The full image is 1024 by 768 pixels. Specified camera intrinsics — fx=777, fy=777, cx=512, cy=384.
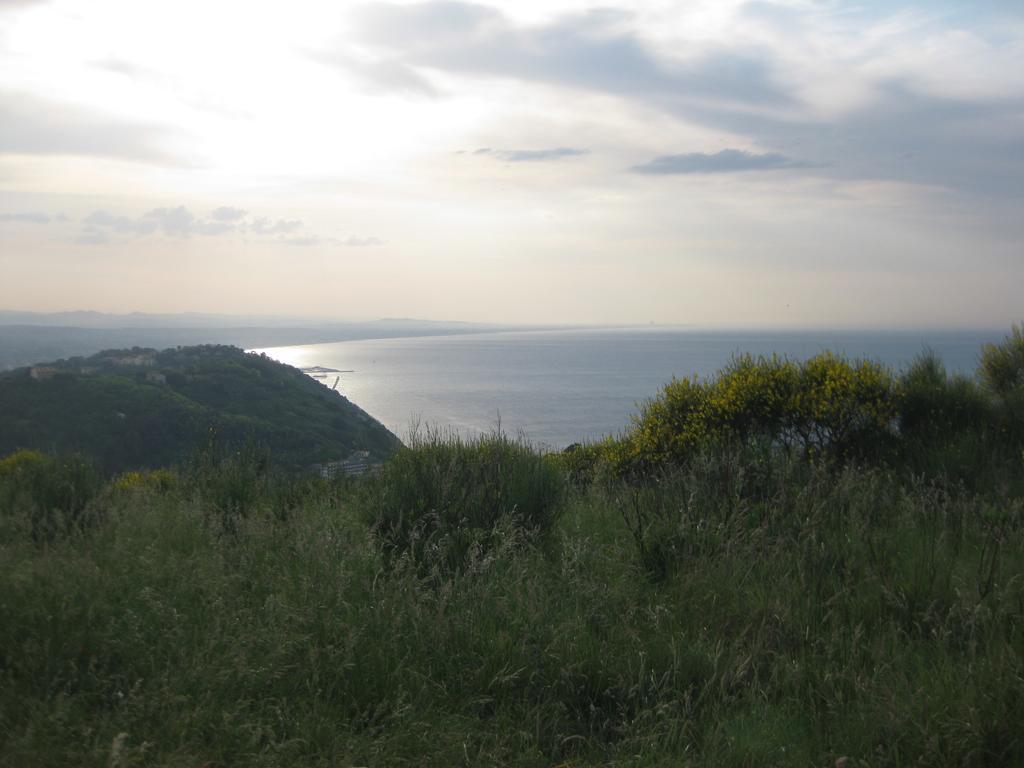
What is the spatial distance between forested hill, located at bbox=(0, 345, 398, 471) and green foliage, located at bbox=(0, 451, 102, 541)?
715cm

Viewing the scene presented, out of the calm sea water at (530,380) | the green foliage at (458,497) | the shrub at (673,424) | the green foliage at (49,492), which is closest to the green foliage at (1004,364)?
the calm sea water at (530,380)

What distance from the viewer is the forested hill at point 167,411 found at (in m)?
18.3

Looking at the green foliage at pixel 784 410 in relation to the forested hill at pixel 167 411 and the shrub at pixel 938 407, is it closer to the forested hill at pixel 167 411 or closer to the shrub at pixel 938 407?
the shrub at pixel 938 407

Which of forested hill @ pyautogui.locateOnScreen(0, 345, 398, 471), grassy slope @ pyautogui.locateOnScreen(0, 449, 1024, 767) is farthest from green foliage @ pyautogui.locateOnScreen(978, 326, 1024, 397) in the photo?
forested hill @ pyautogui.locateOnScreen(0, 345, 398, 471)

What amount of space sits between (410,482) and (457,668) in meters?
2.27

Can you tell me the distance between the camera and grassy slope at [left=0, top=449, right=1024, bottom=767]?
284 centimetres

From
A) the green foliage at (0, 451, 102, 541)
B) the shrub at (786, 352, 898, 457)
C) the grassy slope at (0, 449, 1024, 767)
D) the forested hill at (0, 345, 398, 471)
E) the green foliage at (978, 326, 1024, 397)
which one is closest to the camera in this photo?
the grassy slope at (0, 449, 1024, 767)

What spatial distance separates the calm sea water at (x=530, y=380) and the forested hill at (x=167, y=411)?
2884 mm

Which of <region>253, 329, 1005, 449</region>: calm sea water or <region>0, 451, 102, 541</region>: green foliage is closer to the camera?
<region>0, 451, 102, 541</region>: green foliage

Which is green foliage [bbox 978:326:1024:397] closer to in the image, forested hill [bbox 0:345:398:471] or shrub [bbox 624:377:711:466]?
shrub [bbox 624:377:711:466]

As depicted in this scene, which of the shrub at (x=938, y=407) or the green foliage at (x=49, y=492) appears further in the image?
the shrub at (x=938, y=407)

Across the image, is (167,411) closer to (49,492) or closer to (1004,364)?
(49,492)

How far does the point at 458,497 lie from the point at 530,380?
6314 cm

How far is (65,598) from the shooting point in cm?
353
